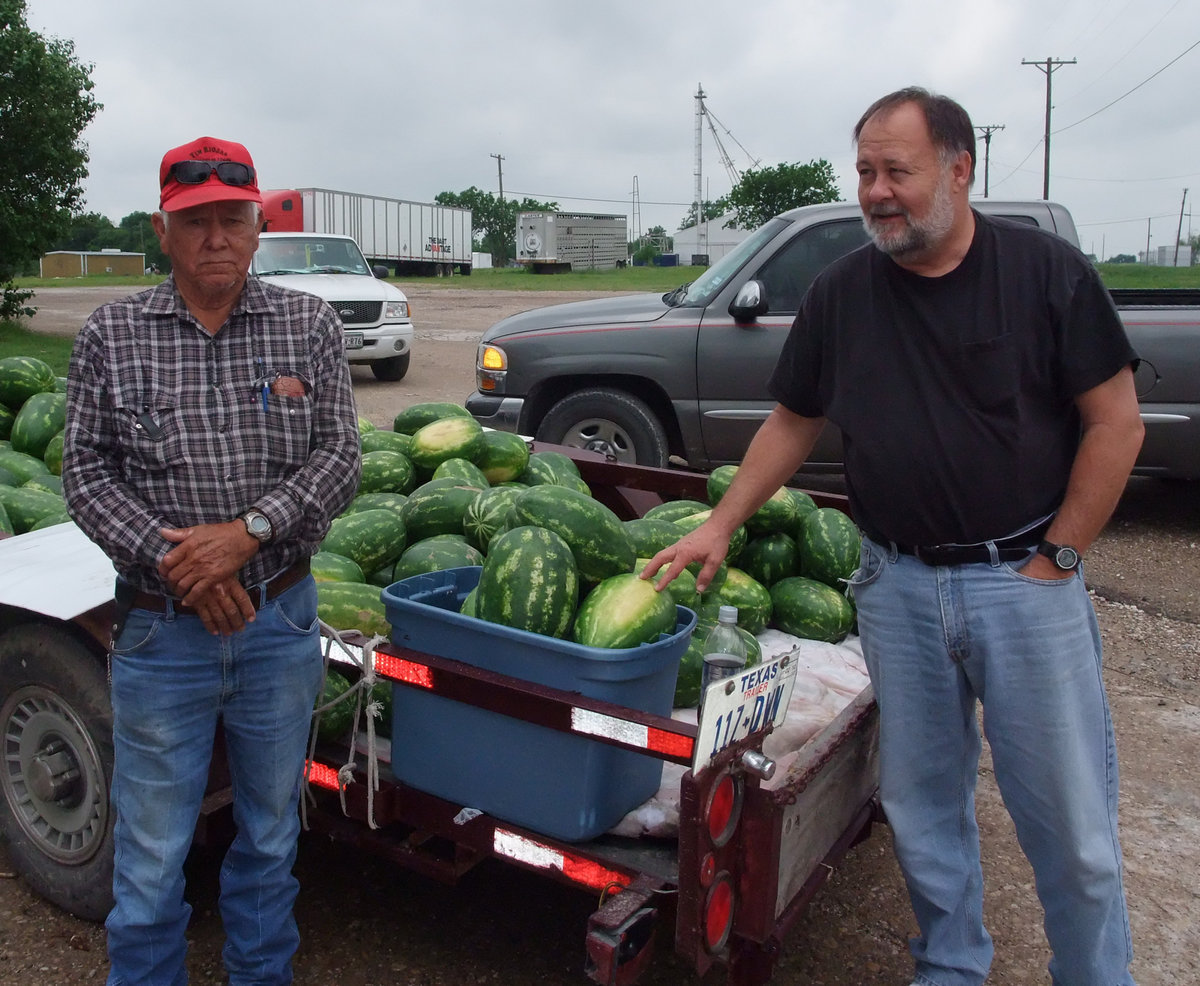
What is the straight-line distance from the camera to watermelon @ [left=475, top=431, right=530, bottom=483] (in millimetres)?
5008

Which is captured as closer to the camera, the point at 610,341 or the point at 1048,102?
the point at 610,341

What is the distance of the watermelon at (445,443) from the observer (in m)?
4.91

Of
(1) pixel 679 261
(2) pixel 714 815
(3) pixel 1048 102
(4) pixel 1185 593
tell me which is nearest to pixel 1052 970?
(2) pixel 714 815

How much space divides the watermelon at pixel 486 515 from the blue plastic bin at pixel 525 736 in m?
1.03

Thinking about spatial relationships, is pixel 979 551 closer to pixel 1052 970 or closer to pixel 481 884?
pixel 1052 970

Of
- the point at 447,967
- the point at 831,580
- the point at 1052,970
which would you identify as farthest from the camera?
the point at 831,580

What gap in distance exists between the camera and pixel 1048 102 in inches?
2110

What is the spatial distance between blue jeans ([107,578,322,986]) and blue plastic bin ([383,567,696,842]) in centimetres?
28

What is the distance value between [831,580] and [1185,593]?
4033mm

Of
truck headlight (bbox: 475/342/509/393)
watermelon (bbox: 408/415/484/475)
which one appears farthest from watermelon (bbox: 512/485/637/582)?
truck headlight (bbox: 475/342/509/393)

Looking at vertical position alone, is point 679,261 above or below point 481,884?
above

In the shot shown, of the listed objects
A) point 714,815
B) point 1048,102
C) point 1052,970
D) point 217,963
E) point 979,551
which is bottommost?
point 217,963

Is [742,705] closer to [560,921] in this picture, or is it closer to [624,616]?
[624,616]

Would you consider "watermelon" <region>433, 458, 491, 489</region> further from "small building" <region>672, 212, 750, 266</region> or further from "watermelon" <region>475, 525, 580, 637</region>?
"small building" <region>672, 212, 750, 266</region>
